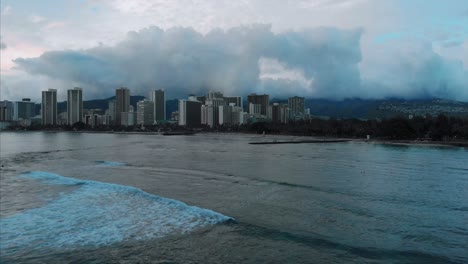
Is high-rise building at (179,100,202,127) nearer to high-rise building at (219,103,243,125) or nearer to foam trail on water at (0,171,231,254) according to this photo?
high-rise building at (219,103,243,125)

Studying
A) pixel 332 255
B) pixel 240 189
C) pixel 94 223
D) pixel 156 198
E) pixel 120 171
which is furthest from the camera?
pixel 120 171

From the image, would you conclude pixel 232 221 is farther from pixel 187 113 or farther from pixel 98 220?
pixel 187 113

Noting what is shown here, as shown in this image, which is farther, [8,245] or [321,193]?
[321,193]

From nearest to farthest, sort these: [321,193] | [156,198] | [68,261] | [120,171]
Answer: [68,261] → [156,198] → [321,193] → [120,171]

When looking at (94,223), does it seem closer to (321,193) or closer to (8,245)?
(8,245)

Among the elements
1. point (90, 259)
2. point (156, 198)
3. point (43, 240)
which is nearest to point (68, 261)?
point (90, 259)

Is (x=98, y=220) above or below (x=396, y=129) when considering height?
below

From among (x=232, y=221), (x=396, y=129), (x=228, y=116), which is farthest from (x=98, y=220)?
(x=228, y=116)

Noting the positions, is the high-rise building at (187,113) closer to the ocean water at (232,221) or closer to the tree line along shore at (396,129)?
the tree line along shore at (396,129)
